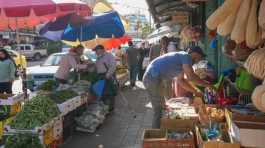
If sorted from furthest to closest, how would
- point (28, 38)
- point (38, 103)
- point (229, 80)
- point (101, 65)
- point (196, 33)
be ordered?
point (28, 38) < point (101, 65) < point (196, 33) < point (38, 103) < point (229, 80)

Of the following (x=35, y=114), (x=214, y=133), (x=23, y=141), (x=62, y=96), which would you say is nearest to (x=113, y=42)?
(x=62, y=96)

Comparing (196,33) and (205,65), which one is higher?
(196,33)

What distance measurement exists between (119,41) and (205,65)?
9231mm

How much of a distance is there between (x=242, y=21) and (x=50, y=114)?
4.95m

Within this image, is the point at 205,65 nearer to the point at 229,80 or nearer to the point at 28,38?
the point at 229,80

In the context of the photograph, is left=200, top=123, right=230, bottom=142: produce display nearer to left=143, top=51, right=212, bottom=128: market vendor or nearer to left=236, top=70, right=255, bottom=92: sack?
left=236, top=70, right=255, bottom=92: sack

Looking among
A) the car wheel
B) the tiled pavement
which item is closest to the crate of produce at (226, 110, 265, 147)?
the tiled pavement

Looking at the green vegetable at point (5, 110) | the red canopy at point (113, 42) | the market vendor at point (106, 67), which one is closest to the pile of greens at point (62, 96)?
the green vegetable at point (5, 110)

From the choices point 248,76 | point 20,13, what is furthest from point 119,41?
point 248,76

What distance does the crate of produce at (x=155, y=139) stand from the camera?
505 centimetres

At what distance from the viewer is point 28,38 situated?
52812 millimetres

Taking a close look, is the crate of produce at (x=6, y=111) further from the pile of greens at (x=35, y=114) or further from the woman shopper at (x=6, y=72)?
the woman shopper at (x=6, y=72)

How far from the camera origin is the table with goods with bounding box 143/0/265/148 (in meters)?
3.42

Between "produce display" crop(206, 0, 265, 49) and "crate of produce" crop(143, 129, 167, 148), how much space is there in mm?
1795
